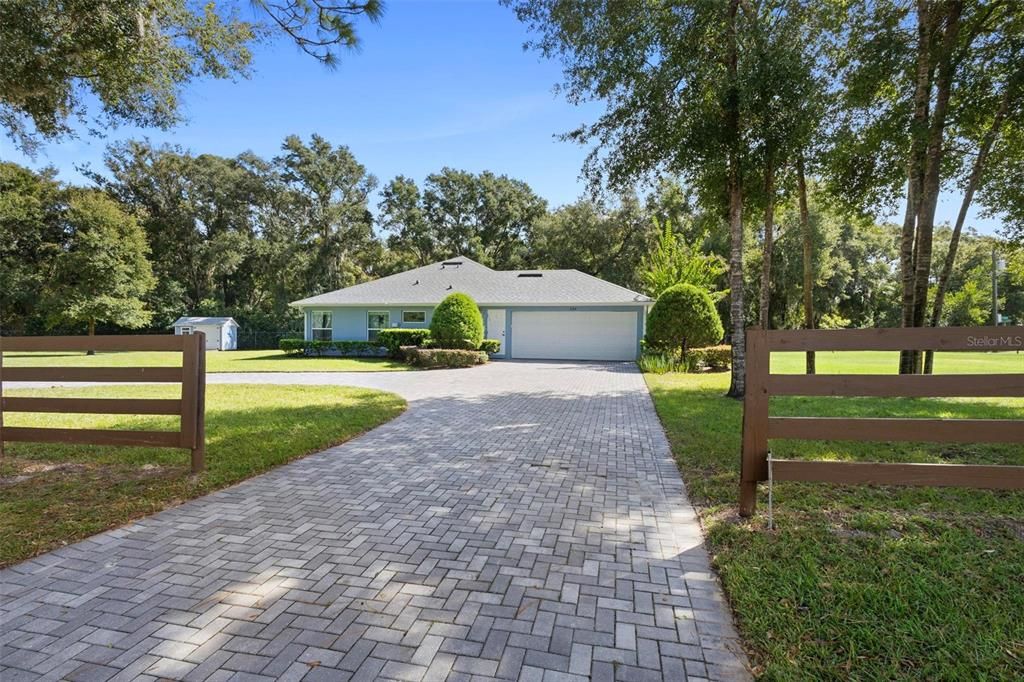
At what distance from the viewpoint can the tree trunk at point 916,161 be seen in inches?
320

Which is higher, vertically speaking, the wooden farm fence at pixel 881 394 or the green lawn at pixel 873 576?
the wooden farm fence at pixel 881 394

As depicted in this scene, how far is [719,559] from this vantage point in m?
2.98

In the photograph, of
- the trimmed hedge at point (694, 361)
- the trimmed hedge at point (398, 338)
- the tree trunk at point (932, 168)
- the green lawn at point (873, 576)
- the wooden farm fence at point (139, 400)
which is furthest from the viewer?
the trimmed hedge at point (398, 338)

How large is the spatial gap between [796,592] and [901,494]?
234 centimetres

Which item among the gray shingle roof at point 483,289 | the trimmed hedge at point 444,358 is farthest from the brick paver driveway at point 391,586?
the gray shingle roof at point 483,289

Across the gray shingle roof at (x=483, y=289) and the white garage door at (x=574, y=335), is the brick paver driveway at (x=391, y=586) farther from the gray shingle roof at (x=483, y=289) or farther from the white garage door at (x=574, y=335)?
the gray shingle roof at (x=483, y=289)

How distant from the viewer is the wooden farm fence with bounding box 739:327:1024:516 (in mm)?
3156

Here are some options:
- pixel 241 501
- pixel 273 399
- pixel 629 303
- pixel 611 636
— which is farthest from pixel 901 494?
pixel 629 303

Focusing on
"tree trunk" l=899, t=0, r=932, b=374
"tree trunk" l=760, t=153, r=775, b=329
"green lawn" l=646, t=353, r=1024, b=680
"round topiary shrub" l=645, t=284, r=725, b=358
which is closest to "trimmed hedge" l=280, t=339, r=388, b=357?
"round topiary shrub" l=645, t=284, r=725, b=358

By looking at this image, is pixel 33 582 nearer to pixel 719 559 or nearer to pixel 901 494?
pixel 719 559

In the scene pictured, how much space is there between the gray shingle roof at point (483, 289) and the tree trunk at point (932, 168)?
10.2m

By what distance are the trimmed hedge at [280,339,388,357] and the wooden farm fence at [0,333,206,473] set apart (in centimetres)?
1630

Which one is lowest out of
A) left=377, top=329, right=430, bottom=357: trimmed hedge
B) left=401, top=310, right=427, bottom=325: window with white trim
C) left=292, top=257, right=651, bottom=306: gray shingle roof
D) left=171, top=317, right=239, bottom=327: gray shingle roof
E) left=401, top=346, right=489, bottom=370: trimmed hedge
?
left=401, top=346, right=489, bottom=370: trimmed hedge

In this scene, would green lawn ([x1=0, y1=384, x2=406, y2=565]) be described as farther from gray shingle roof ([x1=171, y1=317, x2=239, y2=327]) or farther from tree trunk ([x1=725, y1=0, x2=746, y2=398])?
gray shingle roof ([x1=171, y1=317, x2=239, y2=327])
